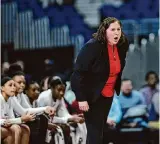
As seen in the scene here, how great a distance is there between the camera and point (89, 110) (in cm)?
460

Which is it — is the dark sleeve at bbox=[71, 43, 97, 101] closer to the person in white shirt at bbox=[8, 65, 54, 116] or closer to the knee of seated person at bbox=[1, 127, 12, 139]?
the knee of seated person at bbox=[1, 127, 12, 139]

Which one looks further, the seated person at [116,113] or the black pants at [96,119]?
the seated person at [116,113]

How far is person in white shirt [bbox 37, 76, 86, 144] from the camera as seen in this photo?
611 centimetres

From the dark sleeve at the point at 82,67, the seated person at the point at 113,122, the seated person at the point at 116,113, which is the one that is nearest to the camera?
the dark sleeve at the point at 82,67

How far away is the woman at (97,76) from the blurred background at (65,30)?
5.06 metres

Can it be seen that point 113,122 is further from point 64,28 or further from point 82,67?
point 64,28

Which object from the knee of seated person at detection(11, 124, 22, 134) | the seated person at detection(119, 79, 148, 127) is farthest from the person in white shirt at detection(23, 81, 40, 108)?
the seated person at detection(119, 79, 148, 127)

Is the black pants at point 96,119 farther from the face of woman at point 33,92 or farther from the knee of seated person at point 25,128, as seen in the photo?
the face of woman at point 33,92

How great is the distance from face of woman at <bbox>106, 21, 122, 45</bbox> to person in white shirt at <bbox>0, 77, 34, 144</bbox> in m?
1.12

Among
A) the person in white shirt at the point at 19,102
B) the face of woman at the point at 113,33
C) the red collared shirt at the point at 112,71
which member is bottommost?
the person in white shirt at the point at 19,102

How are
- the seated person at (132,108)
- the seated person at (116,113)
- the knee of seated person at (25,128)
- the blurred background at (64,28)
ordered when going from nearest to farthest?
the knee of seated person at (25,128) → the seated person at (116,113) → the seated person at (132,108) → the blurred background at (64,28)

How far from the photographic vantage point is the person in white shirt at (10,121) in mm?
5215

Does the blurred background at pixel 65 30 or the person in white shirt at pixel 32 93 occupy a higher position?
the blurred background at pixel 65 30

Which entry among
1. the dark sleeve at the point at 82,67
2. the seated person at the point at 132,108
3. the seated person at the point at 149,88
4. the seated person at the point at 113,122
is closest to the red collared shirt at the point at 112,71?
the dark sleeve at the point at 82,67
